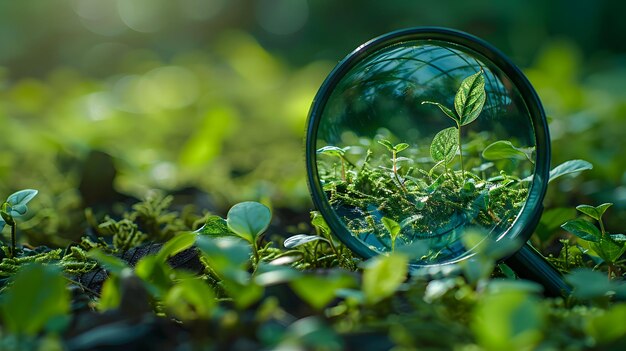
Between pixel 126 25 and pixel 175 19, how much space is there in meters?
0.55

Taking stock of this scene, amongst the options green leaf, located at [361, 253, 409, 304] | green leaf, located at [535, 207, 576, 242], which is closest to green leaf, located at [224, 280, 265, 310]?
green leaf, located at [361, 253, 409, 304]

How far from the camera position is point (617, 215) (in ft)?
6.74

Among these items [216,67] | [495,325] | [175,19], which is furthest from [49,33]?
[495,325]

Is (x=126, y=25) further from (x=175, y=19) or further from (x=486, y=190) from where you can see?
(x=486, y=190)

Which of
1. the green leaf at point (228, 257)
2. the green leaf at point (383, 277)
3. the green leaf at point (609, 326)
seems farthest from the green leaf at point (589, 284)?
the green leaf at point (228, 257)

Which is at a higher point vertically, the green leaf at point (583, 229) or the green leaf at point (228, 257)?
the green leaf at point (228, 257)

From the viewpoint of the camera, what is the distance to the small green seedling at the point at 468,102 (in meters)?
1.32

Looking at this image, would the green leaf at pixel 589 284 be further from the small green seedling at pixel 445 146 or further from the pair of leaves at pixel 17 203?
the pair of leaves at pixel 17 203

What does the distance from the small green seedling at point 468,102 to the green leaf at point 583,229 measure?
27 cm

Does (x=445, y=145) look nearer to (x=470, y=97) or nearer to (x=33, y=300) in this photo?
(x=470, y=97)

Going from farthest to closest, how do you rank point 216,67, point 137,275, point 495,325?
point 216,67
point 137,275
point 495,325

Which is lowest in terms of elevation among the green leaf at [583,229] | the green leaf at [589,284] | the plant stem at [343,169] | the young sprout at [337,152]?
the green leaf at [583,229]

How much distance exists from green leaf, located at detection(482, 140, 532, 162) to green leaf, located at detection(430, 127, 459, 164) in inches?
3.2

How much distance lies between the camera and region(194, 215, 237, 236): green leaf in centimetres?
131
